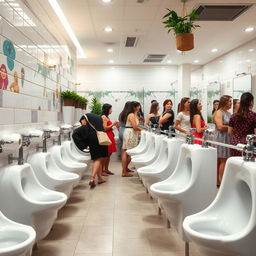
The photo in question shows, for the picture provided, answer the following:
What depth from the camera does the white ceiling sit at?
13.5 feet

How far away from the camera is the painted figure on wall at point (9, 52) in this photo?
2.35 meters

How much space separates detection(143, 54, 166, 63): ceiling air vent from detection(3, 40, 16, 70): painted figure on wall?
17.0 feet

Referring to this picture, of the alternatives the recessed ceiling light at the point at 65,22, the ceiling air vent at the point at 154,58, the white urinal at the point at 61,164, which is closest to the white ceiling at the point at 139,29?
the recessed ceiling light at the point at 65,22

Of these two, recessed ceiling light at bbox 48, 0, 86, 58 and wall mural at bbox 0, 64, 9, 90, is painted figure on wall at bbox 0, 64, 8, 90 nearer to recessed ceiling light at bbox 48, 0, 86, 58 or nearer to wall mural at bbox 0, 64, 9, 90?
wall mural at bbox 0, 64, 9, 90

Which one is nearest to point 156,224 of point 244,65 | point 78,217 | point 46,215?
point 78,217

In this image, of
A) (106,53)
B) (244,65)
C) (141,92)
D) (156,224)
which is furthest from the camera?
(141,92)

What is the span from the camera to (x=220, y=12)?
14.3 feet

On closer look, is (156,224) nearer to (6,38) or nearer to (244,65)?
(6,38)

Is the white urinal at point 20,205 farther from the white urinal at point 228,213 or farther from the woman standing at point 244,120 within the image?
the woman standing at point 244,120

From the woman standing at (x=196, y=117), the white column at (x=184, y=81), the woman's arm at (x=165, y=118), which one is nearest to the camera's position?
the woman standing at (x=196, y=117)

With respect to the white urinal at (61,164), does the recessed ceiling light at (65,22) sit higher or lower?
higher

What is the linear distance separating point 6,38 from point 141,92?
18.4ft

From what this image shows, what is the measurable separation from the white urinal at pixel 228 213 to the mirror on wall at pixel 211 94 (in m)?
6.22

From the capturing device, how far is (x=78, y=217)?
3.18 meters
